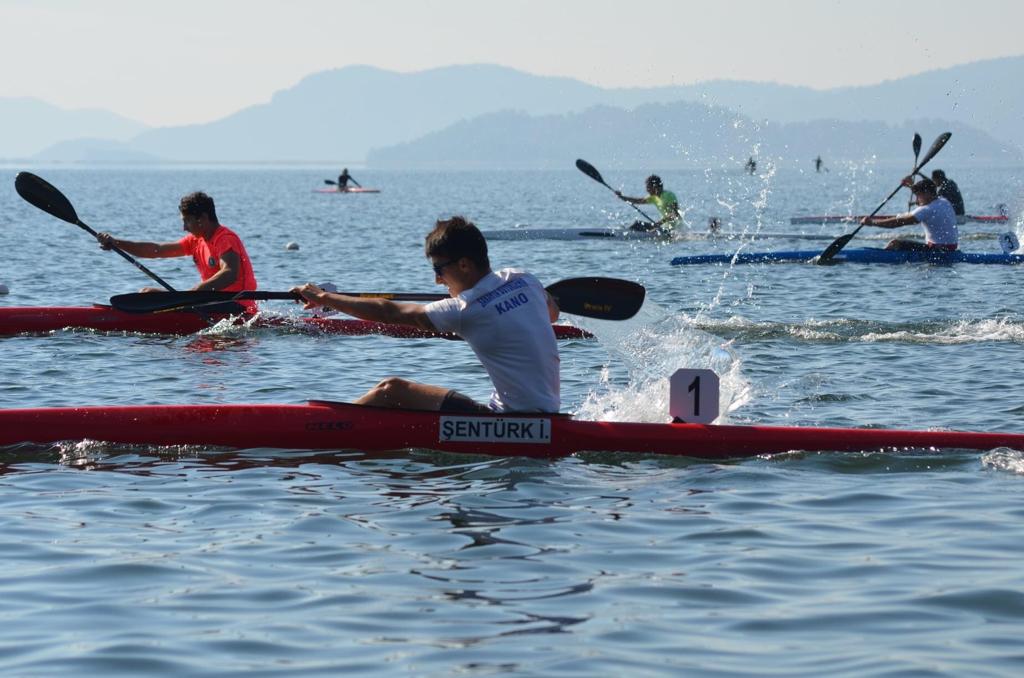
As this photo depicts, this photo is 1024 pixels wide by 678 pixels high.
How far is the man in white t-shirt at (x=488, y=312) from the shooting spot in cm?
830

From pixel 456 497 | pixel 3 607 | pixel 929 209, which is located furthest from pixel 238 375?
pixel 929 209

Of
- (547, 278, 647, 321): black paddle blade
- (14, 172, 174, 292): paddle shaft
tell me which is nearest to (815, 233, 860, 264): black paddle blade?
(14, 172, 174, 292): paddle shaft

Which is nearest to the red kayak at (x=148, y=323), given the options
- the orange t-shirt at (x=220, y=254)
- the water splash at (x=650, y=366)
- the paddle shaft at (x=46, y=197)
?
the paddle shaft at (x=46, y=197)

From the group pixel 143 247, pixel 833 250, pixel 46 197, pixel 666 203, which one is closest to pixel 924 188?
pixel 833 250

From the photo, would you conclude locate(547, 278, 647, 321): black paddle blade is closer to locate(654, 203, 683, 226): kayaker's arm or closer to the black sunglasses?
the black sunglasses

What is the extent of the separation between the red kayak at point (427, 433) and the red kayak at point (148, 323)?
5.99 m

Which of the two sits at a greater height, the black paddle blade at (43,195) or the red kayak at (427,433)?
the black paddle blade at (43,195)

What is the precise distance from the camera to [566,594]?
253 inches

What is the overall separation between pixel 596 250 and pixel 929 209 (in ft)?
30.0

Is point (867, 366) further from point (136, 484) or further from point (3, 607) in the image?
point (3, 607)

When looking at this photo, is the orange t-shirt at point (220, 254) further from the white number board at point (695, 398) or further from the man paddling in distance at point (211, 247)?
the white number board at point (695, 398)

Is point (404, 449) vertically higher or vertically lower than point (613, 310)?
lower

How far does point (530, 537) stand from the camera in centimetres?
739

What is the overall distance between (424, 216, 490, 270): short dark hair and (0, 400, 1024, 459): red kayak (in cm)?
121
